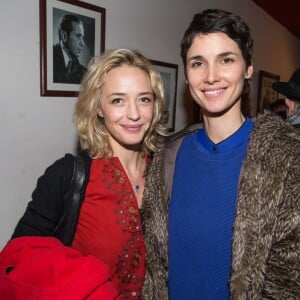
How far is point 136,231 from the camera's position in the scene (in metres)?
1.28

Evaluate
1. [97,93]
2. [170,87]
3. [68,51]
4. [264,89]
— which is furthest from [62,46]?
[264,89]

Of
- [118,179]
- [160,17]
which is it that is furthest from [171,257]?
[160,17]

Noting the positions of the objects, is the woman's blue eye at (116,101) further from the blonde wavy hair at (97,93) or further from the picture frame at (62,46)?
the picture frame at (62,46)

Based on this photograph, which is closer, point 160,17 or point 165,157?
point 165,157

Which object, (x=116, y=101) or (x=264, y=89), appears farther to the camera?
(x=264, y=89)

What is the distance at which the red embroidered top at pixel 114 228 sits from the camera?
1229 millimetres

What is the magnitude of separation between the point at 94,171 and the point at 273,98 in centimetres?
374

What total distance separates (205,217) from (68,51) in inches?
41.4

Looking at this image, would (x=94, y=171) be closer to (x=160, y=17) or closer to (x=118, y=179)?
(x=118, y=179)

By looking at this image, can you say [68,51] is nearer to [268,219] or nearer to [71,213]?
[71,213]

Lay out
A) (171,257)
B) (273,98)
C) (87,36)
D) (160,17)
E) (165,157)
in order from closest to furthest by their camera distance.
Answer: (171,257)
(165,157)
(87,36)
(160,17)
(273,98)

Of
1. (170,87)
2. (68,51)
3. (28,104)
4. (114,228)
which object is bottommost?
(114,228)

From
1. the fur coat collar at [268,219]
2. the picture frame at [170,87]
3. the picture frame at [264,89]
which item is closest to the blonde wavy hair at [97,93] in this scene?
the fur coat collar at [268,219]

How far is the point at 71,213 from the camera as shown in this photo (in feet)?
3.90
